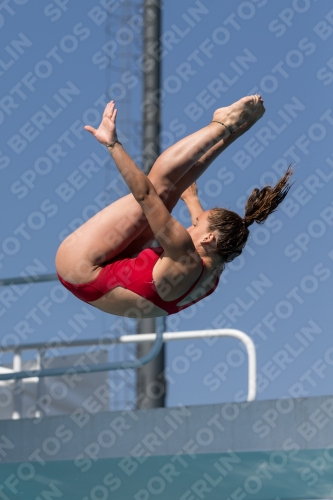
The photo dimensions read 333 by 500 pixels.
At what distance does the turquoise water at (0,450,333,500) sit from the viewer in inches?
212

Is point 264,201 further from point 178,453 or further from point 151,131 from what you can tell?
point 151,131

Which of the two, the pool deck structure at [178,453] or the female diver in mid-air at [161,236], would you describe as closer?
the female diver in mid-air at [161,236]

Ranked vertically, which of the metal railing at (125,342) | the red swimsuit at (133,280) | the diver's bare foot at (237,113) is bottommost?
the metal railing at (125,342)

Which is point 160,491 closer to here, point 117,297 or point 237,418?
point 237,418

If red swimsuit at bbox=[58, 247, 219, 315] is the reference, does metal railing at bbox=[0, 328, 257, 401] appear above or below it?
below

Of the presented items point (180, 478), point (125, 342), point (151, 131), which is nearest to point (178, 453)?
point (180, 478)

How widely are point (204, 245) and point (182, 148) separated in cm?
42

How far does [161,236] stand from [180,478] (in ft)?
7.26

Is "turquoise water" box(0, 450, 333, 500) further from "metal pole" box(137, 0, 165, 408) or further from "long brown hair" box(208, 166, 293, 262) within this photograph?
"long brown hair" box(208, 166, 293, 262)

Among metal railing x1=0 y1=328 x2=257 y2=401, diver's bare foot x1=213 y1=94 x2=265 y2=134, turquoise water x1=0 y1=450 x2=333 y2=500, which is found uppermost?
diver's bare foot x1=213 y1=94 x2=265 y2=134

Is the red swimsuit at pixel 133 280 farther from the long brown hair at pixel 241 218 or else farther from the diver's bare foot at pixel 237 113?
the diver's bare foot at pixel 237 113

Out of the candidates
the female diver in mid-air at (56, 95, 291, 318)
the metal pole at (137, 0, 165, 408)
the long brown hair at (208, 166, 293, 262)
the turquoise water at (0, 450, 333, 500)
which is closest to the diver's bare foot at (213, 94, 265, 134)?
the female diver in mid-air at (56, 95, 291, 318)

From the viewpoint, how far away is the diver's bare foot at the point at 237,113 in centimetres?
412

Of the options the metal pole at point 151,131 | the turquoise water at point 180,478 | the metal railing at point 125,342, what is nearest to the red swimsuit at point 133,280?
the turquoise water at point 180,478
